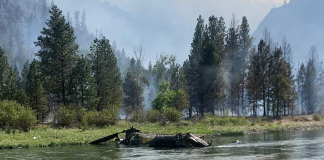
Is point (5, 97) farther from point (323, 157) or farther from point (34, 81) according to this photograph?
point (323, 157)

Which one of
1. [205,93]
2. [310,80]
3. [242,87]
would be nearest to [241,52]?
[242,87]

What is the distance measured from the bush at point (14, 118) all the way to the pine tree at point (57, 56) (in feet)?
46.4

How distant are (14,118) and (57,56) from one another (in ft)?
63.7

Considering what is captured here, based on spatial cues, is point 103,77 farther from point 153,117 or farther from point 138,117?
point 153,117

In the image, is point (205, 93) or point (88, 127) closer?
point (88, 127)

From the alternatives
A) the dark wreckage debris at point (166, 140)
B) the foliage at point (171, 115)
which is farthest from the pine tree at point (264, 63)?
the dark wreckage debris at point (166, 140)

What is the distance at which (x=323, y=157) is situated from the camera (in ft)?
73.4

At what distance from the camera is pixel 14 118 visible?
3991 centimetres

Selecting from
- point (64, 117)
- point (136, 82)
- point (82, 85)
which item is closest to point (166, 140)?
point (64, 117)

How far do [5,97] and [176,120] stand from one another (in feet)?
91.6

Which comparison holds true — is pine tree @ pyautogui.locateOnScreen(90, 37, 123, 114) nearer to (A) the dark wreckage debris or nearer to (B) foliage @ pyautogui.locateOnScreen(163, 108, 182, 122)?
(B) foliage @ pyautogui.locateOnScreen(163, 108, 182, 122)

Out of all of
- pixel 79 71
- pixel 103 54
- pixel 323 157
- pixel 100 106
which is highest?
pixel 103 54

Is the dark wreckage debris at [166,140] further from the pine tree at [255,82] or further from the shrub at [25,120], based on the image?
the pine tree at [255,82]

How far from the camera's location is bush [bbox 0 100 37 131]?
4028 cm
